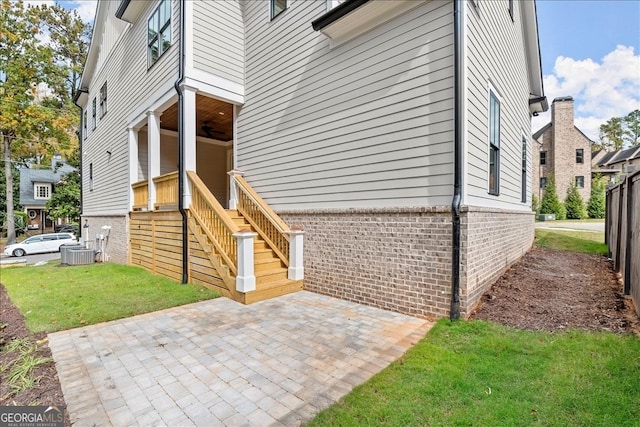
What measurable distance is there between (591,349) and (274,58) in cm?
734

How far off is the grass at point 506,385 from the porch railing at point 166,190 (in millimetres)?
6357

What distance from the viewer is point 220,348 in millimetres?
3660

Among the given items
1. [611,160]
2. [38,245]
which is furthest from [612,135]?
[38,245]

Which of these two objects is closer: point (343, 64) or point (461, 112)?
point (461, 112)

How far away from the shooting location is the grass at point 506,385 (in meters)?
2.37

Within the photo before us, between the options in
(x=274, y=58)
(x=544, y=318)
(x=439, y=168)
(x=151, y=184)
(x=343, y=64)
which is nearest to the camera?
(x=544, y=318)

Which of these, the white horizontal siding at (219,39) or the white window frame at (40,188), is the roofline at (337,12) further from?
the white window frame at (40,188)

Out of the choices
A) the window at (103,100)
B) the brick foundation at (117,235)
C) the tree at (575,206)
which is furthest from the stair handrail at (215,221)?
the tree at (575,206)

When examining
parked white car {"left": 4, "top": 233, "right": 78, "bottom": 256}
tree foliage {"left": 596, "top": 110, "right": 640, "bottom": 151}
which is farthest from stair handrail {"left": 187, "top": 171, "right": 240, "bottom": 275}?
tree foliage {"left": 596, "top": 110, "right": 640, "bottom": 151}

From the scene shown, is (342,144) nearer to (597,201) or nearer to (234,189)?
(234,189)

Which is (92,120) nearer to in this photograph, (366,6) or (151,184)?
(151,184)

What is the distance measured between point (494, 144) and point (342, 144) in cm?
273

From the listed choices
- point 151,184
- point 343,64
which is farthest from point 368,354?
point 151,184

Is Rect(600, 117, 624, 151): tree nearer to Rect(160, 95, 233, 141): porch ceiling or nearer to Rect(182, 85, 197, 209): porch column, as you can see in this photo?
Rect(160, 95, 233, 141): porch ceiling
